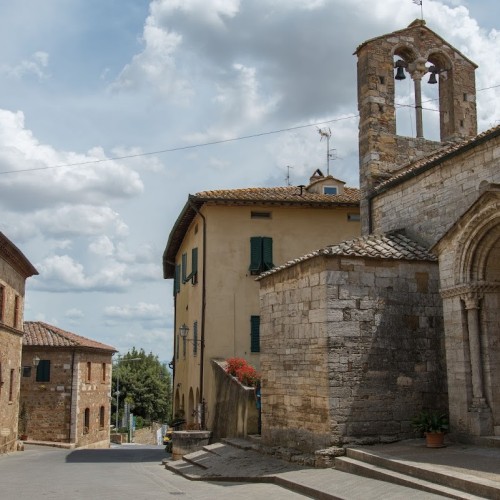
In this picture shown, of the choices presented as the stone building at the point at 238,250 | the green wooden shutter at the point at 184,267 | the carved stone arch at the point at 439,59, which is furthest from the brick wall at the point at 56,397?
the carved stone arch at the point at 439,59

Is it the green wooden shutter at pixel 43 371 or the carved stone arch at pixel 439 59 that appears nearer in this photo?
the carved stone arch at pixel 439 59

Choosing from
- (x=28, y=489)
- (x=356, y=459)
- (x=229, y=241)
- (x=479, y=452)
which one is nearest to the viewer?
(x=479, y=452)

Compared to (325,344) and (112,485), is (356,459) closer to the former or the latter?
(325,344)

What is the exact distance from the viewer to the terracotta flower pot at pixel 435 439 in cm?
1203

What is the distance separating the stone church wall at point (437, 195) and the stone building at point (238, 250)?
6.62m

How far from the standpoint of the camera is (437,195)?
51.0 feet

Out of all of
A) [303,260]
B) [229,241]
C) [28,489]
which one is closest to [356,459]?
[303,260]

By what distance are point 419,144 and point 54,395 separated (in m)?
26.9

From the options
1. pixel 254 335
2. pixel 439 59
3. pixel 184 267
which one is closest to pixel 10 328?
pixel 184 267

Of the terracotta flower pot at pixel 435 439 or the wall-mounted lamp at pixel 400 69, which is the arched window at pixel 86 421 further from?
the terracotta flower pot at pixel 435 439

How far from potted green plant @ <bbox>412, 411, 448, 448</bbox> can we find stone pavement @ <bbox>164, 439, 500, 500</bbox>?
0.20 meters

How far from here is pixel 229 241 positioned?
24047mm

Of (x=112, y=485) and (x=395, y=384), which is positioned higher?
(x=395, y=384)

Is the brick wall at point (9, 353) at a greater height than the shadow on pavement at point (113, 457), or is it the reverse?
the brick wall at point (9, 353)
